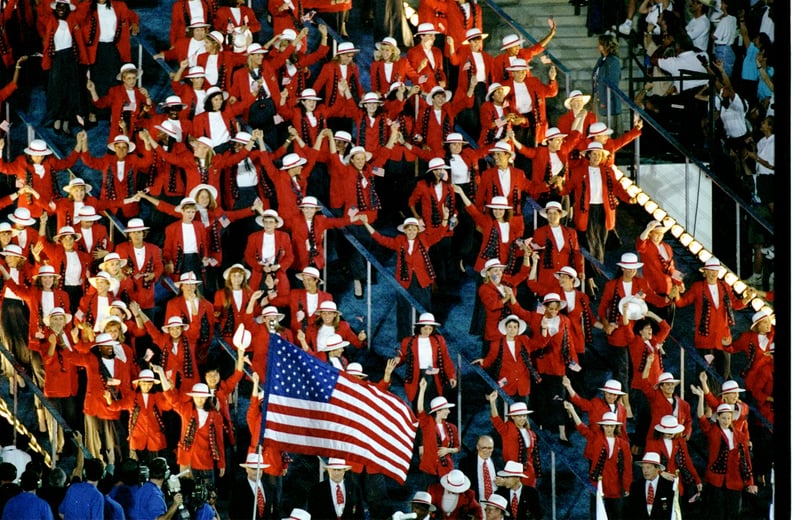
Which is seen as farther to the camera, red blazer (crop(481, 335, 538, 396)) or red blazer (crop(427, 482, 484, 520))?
red blazer (crop(481, 335, 538, 396))

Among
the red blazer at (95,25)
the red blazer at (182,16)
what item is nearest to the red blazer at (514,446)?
the red blazer at (182,16)

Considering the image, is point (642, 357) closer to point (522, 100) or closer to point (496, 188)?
point (496, 188)

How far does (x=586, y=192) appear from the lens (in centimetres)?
2094

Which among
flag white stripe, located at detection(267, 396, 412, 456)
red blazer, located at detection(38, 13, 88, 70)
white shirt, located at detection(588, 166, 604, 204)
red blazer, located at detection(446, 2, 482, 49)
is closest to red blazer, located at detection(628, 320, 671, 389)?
white shirt, located at detection(588, 166, 604, 204)

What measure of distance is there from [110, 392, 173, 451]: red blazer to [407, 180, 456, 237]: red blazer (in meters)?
3.47

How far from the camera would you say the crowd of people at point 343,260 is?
62.6ft

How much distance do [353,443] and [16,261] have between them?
634 cm

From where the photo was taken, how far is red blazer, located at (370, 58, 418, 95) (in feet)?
71.9

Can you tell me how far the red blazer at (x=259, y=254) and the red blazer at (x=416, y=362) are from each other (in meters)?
1.64

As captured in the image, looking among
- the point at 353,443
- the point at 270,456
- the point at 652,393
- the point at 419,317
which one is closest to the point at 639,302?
the point at 652,393

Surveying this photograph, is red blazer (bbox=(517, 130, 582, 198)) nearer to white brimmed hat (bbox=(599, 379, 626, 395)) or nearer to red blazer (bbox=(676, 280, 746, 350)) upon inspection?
red blazer (bbox=(676, 280, 746, 350))

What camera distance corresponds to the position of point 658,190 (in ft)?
72.6

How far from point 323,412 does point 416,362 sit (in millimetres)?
4120

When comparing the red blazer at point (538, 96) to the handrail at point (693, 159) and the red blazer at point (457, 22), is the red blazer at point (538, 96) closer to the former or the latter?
the handrail at point (693, 159)
